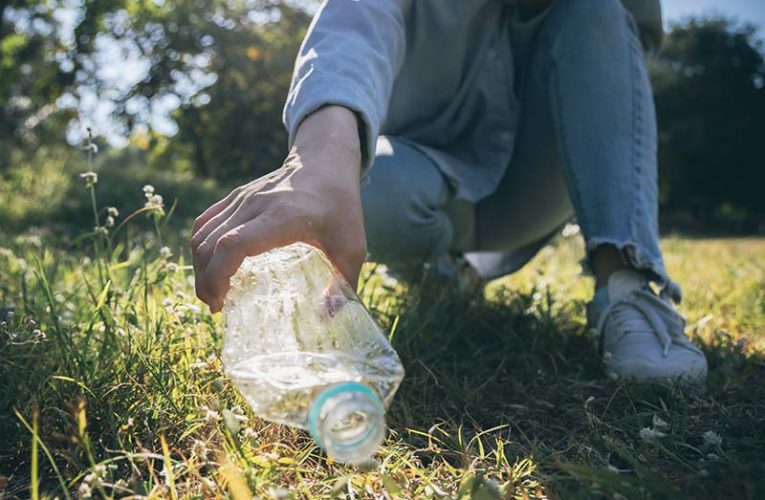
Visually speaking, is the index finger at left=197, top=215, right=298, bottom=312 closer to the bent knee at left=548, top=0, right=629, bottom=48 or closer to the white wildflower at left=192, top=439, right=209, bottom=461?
the white wildflower at left=192, top=439, right=209, bottom=461

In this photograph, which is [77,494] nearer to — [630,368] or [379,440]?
[379,440]

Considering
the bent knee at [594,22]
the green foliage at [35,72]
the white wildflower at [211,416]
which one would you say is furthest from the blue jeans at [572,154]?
the green foliage at [35,72]

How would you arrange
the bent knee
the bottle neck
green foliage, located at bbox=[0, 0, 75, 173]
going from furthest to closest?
1. green foliage, located at bbox=[0, 0, 75, 173]
2. the bent knee
3. the bottle neck

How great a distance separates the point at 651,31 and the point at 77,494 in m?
2.41

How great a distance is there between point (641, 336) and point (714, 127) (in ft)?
90.1

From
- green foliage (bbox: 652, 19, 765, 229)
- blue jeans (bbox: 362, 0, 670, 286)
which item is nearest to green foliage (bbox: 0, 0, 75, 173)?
blue jeans (bbox: 362, 0, 670, 286)

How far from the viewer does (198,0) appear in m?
14.5

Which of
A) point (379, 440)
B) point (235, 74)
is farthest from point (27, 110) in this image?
point (379, 440)

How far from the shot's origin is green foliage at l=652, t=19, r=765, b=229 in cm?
2600

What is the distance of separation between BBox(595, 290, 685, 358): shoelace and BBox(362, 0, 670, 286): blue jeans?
0.10 meters

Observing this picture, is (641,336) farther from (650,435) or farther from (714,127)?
(714,127)

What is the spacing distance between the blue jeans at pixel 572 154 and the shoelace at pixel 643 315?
10 cm

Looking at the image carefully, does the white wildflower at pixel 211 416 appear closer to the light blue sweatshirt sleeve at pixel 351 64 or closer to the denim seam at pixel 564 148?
the light blue sweatshirt sleeve at pixel 351 64

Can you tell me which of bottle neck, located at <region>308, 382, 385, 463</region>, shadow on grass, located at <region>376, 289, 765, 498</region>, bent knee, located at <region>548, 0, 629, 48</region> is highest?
bent knee, located at <region>548, 0, 629, 48</region>
